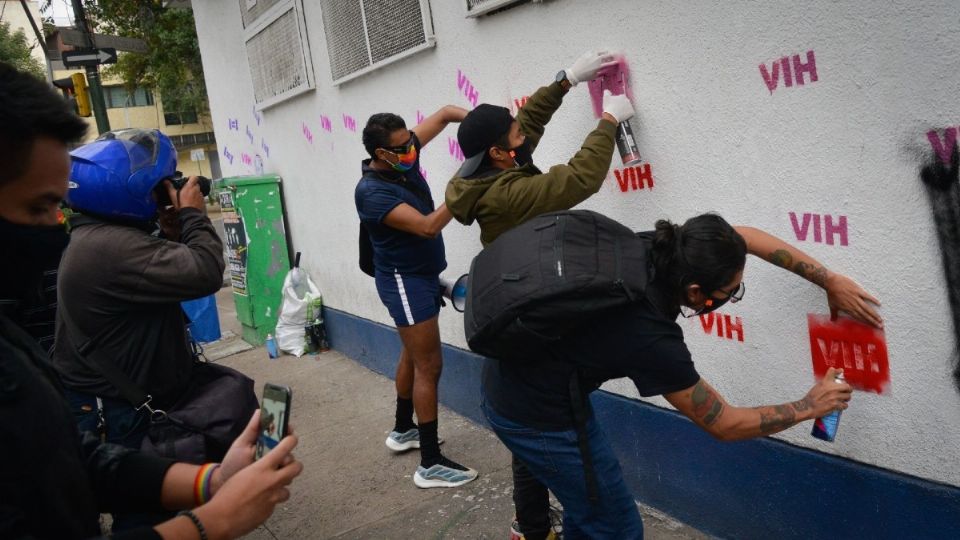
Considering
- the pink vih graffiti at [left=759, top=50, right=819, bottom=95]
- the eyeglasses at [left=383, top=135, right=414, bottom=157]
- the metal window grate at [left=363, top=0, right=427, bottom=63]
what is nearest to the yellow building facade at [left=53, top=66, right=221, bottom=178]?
the metal window grate at [left=363, top=0, right=427, bottom=63]

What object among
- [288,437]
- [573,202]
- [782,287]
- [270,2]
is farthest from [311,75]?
[288,437]

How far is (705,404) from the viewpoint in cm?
198

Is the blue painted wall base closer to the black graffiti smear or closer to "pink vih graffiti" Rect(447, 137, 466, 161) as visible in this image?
the black graffiti smear

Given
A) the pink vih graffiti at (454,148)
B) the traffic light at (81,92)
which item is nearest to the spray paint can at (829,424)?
the pink vih graffiti at (454,148)

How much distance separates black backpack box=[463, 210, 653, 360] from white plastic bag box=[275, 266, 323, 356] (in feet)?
15.4

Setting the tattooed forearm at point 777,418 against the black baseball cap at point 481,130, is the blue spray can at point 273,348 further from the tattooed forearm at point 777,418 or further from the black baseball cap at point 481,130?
the tattooed forearm at point 777,418

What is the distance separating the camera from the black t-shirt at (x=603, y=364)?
193 centimetres

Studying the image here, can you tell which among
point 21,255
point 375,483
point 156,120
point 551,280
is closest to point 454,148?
point 375,483

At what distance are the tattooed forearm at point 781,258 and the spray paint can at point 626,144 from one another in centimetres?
74

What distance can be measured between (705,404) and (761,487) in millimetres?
1019

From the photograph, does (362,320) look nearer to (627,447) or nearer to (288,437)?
(627,447)

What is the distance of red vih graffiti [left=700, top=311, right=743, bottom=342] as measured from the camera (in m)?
2.81

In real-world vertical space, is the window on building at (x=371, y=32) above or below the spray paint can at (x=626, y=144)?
above

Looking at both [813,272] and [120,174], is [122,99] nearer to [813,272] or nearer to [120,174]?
[120,174]
